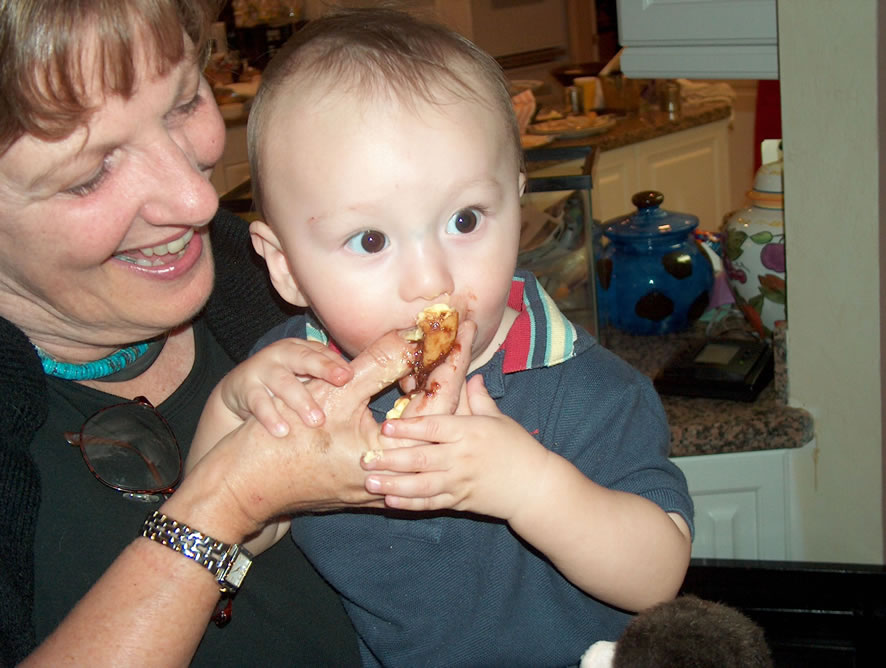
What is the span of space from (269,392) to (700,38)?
1.38 metres

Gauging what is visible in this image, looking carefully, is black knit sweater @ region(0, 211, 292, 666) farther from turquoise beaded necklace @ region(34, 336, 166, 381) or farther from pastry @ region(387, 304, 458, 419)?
pastry @ region(387, 304, 458, 419)

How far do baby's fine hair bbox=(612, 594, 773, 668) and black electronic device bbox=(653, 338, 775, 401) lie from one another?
122 cm

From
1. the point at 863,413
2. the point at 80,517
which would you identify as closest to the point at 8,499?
the point at 80,517

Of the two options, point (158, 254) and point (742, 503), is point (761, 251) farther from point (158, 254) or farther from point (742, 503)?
point (158, 254)

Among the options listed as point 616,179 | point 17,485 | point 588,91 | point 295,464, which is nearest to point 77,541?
point 17,485

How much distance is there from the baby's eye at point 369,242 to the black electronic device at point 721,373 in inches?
47.4

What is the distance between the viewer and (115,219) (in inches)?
44.2

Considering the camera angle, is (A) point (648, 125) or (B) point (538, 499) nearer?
(B) point (538, 499)

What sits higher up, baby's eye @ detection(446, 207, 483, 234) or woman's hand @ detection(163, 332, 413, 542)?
baby's eye @ detection(446, 207, 483, 234)

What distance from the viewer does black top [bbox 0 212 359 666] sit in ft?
3.59

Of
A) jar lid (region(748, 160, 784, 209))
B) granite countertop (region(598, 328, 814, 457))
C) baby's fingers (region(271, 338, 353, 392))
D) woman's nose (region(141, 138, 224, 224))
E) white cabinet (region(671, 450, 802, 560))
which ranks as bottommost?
white cabinet (region(671, 450, 802, 560))

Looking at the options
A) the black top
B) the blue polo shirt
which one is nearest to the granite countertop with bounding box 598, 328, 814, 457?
the blue polo shirt

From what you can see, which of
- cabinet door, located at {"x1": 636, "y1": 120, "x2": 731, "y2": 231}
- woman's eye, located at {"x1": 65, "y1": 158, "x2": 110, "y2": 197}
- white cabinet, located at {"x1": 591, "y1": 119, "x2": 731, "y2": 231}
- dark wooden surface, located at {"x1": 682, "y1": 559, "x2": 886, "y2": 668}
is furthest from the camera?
cabinet door, located at {"x1": 636, "y1": 120, "x2": 731, "y2": 231}

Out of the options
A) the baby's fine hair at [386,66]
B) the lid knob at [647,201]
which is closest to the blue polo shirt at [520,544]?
the baby's fine hair at [386,66]
